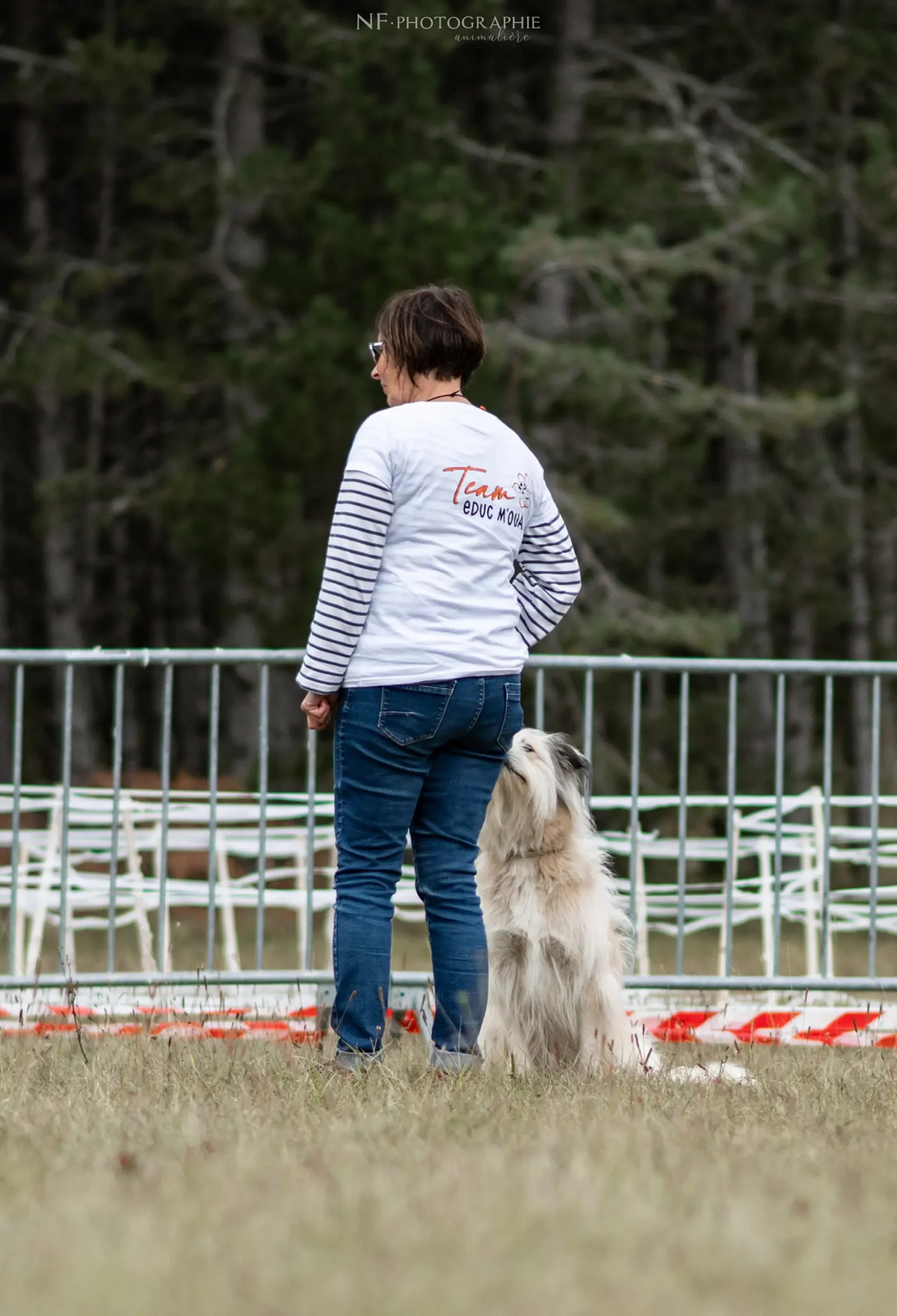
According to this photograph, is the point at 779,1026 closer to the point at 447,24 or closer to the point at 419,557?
the point at 419,557

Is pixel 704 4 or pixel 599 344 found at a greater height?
pixel 704 4

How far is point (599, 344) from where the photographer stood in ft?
50.8

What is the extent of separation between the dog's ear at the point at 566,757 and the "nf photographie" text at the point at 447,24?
940cm

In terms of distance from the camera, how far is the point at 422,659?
4406 millimetres

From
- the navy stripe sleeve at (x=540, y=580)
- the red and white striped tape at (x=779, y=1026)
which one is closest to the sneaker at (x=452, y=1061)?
the navy stripe sleeve at (x=540, y=580)

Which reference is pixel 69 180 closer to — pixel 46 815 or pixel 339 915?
pixel 46 815

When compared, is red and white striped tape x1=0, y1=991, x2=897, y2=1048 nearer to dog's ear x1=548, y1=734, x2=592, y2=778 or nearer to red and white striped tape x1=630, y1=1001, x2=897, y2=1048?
red and white striped tape x1=630, y1=1001, x2=897, y2=1048

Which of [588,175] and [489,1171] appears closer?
[489,1171]

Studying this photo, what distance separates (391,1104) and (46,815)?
12.9 meters

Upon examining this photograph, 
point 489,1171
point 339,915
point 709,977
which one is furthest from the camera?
point 709,977

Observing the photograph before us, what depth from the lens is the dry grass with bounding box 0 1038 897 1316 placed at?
2.54 meters

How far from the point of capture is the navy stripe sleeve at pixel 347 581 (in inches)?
173

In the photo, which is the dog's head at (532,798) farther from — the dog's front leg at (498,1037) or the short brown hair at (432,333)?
the short brown hair at (432,333)

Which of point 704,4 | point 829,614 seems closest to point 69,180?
point 704,4
